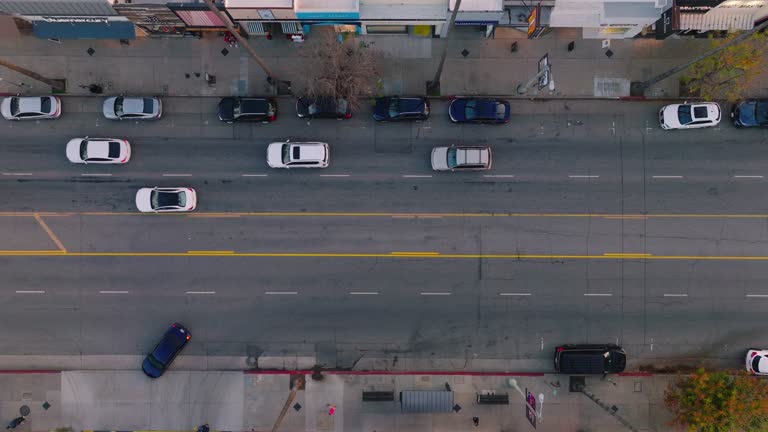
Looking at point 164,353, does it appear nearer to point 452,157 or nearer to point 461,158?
point 452,157

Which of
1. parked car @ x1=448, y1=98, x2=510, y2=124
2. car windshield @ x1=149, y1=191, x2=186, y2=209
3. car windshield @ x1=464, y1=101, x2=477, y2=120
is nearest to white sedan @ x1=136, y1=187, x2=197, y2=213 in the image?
car windshield @ x1=149, y1=191, x2=186, y2=209

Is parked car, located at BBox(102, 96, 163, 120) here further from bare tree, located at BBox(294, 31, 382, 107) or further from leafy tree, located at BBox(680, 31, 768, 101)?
leafy tree, located at BBox(680, 31, 768, 101)

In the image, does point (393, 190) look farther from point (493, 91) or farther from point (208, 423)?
point (208, 423)

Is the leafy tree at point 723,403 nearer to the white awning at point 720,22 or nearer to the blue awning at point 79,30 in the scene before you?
the white awning at point 720,22

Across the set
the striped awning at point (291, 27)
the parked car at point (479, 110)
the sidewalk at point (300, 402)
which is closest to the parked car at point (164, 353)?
the sidewalk at point (300, 402)

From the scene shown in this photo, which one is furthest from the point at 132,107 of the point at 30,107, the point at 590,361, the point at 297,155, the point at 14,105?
the point at 590,361

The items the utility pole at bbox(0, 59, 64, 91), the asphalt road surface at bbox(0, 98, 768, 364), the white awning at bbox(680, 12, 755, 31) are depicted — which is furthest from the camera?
the asphalt road surface at bbox(0, 98, 768, 364)
